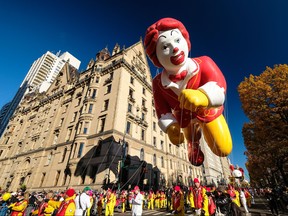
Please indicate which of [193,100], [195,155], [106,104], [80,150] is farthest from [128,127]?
[193,100]

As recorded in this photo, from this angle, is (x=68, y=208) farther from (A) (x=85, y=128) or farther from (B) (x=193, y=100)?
(A) (x=85, y=128)

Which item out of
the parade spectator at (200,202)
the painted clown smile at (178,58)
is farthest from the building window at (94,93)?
the painted clown smile at (178,58)

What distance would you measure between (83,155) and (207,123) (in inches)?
702

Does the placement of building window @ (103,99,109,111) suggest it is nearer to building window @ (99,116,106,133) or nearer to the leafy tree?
building window @ (99,116,106,133)

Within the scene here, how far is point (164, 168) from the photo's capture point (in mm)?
24141

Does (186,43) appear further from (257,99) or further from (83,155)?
(83,155)

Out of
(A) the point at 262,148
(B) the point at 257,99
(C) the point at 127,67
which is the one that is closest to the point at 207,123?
(B) the point at 257,99

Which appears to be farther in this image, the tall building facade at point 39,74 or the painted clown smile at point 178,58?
the tall building facade at point 39,74

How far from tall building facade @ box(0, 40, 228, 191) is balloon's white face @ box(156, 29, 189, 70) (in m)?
12.3

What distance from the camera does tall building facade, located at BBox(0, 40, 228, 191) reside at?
17078 millimetres

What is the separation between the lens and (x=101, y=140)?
58.4 feet

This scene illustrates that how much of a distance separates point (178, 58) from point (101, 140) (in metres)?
16.4

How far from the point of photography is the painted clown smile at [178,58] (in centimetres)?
303

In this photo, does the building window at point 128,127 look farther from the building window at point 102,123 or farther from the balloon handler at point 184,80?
the balloon handler at point 184,80
